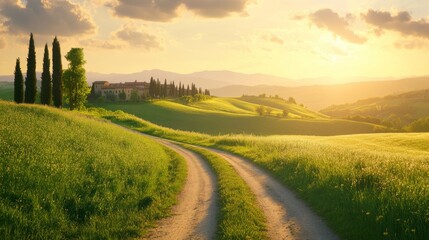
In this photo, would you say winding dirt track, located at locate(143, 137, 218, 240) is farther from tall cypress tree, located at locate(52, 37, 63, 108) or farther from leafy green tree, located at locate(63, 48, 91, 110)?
leafy green tree, located at locate(63, 48, 91, 110)

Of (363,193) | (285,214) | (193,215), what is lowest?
(193,215)

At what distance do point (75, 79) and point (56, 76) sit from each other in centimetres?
718

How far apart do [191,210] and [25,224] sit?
20.2 ft

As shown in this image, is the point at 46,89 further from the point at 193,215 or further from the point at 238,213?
the point at 238,213

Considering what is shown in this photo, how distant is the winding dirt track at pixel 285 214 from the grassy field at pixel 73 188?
168 inches

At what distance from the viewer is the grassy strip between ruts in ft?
37.4

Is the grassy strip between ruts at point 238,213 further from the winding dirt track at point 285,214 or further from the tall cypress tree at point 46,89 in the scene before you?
the tall cypress tree at point 46,89

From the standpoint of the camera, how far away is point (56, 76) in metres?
62.2

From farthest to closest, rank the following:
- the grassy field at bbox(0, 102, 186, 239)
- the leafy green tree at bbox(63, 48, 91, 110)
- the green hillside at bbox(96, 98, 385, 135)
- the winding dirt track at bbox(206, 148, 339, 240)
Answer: the green hillside at bbox(96, 98, 385, 135)
the leafy green tree at bbox(63, 48, 91, 110)
the winding dirt track at bbox(206, 148, 339, 240)
the grassy field at bbox(0, 102, 186, 239)

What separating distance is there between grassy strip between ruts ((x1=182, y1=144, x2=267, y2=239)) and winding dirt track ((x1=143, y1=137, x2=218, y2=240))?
0.38m

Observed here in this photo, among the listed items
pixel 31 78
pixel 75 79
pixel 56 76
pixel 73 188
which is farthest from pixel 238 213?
pixel 75 79

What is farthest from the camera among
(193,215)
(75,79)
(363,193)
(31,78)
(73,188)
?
(75,79)

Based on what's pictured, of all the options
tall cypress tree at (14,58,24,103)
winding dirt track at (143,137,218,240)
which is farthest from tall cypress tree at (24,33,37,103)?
winding dirt track at (143,137,218,240)

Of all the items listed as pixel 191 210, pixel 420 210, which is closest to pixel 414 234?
pixel 420 210
